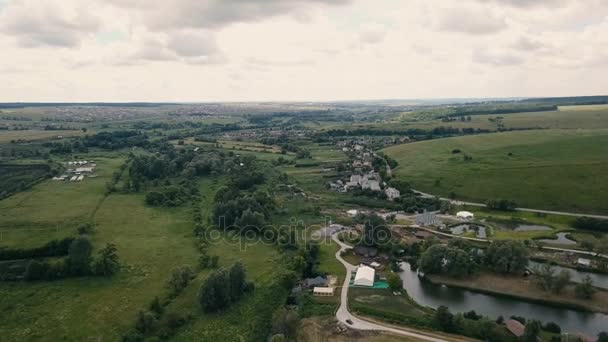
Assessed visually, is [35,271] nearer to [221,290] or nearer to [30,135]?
[221,290]

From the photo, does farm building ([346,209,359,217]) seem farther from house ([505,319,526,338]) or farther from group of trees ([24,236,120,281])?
group of trees ([24,236,120,281])

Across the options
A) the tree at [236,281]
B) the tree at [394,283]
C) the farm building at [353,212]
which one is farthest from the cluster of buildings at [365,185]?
the tree at [236,281]

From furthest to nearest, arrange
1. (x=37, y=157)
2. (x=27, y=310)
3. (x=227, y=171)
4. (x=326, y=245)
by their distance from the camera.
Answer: (x=37, y=157) → (x=227, y=171) → (x=326, y=245) → (x=27, y=310)

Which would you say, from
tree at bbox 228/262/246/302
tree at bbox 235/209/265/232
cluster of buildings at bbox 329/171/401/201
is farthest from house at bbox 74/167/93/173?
tree at bbox 228/262/246/302

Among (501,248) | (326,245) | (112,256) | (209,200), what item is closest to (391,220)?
(326,245)

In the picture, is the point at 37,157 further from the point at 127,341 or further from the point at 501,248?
the point at 501,248

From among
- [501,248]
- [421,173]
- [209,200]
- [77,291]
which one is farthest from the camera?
[421,173]
